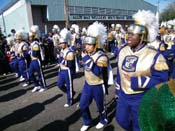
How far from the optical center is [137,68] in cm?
331

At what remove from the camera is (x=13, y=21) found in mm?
27375

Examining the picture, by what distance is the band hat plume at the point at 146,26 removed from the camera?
339 cm

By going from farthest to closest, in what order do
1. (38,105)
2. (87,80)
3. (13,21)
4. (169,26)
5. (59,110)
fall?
1. (13,21)
2. (169,26)
3. (38,105)
4. (59,110)
5. (87,80)

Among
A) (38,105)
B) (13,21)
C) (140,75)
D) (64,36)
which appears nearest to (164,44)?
(64,36)

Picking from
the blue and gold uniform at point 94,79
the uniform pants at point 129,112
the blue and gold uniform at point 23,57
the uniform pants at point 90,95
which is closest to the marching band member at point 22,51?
the blue and gold uniform at point 23,57

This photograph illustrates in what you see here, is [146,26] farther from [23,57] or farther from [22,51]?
[23,57]

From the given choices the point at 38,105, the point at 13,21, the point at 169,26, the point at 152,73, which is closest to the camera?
the point at 152,73

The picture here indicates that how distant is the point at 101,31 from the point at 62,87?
7.24 ft

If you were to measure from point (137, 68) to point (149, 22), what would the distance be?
0.66 metres

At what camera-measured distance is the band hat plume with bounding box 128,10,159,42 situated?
11.1 ft

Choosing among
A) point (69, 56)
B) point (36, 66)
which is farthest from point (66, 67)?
point (36, 66)

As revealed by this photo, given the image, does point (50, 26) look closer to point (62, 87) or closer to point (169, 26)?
point (169, 26)

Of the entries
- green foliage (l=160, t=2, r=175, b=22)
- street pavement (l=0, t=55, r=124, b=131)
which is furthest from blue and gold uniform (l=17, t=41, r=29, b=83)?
green foliage (l=160, t=2, r=175, b=22)

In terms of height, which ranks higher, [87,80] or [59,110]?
[87,80]
